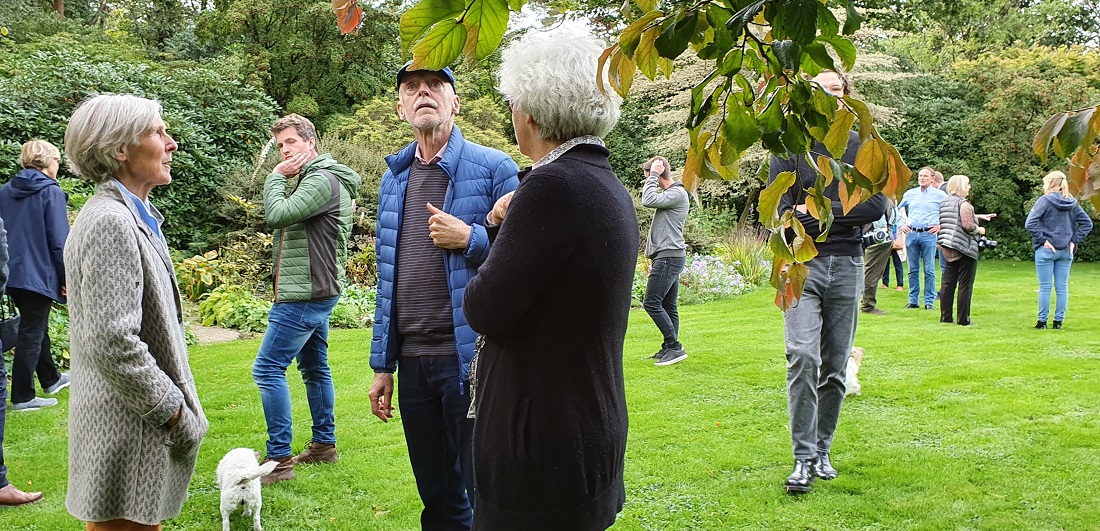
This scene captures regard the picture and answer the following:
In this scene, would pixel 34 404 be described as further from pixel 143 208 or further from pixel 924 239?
pixel 924 239

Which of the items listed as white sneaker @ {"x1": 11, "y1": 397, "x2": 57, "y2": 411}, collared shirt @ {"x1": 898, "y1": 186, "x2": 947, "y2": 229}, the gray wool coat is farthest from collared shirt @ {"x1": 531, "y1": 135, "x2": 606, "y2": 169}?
collared shirt @ {"x1": 898, "y1": 186, "x2": 947, "y2": 229}

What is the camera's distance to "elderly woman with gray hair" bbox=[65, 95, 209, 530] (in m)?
2.13

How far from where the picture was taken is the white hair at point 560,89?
1.93 m

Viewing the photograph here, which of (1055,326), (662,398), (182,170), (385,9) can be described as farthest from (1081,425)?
(385,9)

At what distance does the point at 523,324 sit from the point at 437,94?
4.75 feet

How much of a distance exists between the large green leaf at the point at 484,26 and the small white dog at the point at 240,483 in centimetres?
305

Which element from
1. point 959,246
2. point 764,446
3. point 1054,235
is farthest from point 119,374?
point 1054,235

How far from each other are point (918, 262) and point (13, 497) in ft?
35.1

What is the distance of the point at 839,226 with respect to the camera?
3.65 metres

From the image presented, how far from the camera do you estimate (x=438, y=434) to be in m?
2.86

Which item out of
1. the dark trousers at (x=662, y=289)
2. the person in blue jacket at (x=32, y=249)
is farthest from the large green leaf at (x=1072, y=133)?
the dark trousers at (x=662, y=289)

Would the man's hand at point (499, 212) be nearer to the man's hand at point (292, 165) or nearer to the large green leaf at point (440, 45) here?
the large green leaf at point (440, 45)

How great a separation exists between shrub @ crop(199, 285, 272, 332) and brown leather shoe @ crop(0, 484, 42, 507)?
16.3 ft

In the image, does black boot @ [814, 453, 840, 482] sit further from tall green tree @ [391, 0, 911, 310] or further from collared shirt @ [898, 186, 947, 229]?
collared shirt @ [898, 186, 947, 229]
